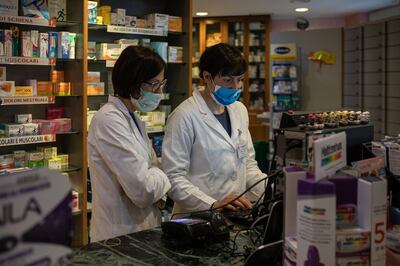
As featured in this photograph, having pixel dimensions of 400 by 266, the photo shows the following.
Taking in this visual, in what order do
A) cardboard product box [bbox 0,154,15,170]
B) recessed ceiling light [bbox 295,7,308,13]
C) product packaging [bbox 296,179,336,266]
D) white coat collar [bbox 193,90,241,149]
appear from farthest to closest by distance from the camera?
1. recessed ceiling light [bbox 295,7,308,13]
2. cardboard product box [bbox 0,154,15,170]
3. white coat collar [bbox 193,90,241,149]
4. product packaging [bbox 296,179,336,266]

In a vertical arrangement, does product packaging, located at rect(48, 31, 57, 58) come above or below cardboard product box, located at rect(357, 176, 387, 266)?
above

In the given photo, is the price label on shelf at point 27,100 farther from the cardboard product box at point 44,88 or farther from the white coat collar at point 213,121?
the white coat collar at point 213,121

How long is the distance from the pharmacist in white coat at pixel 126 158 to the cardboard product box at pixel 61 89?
1774mm

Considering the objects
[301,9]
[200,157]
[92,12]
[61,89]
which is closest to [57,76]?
[61,89]

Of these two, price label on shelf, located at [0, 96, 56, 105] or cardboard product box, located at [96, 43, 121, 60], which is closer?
price label on shelf, located at [0, 96, 56, 105]

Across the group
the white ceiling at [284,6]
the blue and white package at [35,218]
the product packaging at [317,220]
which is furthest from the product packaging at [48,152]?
the white ceiling at [284,6]

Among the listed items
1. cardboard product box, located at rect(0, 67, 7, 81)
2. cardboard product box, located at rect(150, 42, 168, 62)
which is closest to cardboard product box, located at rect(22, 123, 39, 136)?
cardboard product box, located at rect(0, 67, 7, 81)

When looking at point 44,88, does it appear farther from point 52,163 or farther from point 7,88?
point 52,163

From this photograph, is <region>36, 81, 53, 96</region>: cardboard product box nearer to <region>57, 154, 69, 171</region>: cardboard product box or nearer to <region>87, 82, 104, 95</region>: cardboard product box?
<region>87, 82, 104, 95</region>: cardboard product box

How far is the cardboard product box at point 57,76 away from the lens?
3887 mm

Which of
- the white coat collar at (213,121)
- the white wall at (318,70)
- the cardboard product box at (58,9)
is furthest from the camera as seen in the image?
the white wall at (318,70)

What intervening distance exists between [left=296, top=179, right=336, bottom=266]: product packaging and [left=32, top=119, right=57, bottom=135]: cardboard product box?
305 cm

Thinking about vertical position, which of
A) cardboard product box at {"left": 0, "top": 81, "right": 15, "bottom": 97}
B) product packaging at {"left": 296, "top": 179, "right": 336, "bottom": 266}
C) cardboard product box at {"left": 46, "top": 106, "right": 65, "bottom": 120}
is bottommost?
product packaging at {"left": 296, "top": 179, "right": 336, "bottom": 266}

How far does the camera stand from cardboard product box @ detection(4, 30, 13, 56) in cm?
351
